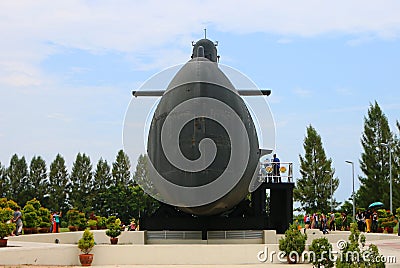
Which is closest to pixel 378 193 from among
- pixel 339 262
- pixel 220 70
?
pixel 220 70

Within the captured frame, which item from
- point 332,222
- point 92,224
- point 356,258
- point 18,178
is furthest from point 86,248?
point 18,178

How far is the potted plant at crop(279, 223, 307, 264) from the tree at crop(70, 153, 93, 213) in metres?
50.5

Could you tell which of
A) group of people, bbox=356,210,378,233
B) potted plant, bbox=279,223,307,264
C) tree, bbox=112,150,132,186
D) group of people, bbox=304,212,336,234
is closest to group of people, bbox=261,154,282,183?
potted plant, bbox=279,223,307,264

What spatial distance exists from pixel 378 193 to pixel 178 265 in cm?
3846

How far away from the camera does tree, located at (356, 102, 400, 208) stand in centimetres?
5341

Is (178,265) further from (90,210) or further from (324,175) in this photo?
(90,210)

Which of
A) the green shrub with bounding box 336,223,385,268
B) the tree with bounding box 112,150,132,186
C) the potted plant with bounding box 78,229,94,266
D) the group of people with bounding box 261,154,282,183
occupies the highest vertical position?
the tree with bounding box 112,150,132,186

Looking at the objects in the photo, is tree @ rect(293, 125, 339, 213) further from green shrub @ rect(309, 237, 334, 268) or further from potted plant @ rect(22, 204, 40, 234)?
green shrub @ rect(309, 237, 334, 268)

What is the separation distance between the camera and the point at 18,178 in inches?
2753

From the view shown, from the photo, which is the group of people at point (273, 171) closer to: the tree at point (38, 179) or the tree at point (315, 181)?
the tree at point (315, 181)

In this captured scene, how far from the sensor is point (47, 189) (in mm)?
68938

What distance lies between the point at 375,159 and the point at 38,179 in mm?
37295

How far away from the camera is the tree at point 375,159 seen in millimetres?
53406

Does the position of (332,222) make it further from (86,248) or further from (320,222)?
(86,248)
